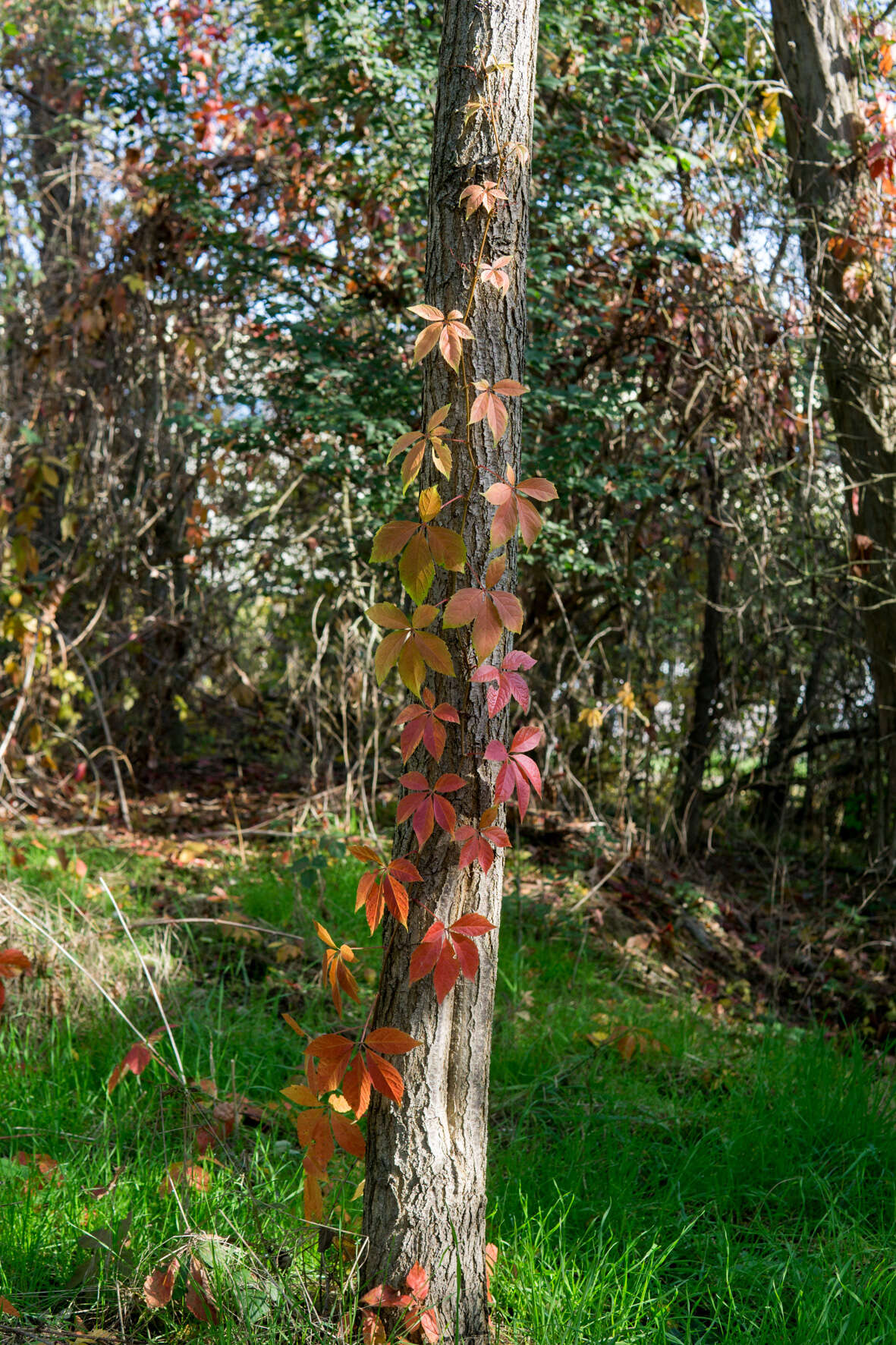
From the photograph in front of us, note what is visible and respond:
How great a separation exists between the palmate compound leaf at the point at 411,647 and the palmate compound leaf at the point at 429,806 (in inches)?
7.4

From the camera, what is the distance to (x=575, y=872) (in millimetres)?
4879

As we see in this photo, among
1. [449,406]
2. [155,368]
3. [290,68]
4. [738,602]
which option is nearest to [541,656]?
[738,602]

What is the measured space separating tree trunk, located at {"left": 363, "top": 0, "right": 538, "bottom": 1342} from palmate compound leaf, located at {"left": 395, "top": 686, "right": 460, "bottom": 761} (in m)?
Answer: 0.09

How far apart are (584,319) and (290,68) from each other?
269 cm

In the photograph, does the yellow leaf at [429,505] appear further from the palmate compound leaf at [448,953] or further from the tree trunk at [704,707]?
the tree trunk at [704,707]

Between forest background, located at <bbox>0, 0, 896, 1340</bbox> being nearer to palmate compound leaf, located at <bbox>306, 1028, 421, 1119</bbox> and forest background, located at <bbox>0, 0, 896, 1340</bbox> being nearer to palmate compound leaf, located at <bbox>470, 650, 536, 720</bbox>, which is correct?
palmate compound leaf, located at <bbox>306, 1028, 421, 1119</bbox>

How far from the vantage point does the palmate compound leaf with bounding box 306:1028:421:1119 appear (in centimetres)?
165

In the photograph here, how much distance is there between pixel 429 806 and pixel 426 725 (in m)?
0.14

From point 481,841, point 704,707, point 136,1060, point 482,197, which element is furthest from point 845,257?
point 136,1060

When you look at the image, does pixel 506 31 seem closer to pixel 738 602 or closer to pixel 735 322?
pixel 735 322

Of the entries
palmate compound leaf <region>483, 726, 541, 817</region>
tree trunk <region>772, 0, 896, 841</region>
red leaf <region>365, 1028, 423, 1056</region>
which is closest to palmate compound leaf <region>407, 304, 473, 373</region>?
palmate compound leaf <region>483, 726, 541, 817</region>

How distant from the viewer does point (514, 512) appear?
1632 millimetres

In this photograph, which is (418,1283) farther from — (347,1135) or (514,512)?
(514,512)

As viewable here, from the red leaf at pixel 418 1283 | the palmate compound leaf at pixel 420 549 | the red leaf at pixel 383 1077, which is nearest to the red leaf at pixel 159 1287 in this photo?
the red leaf at pixel 418 1283
